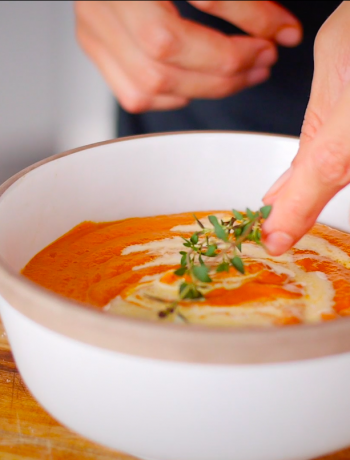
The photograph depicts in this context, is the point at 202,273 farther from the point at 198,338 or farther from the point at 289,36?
the point at 289,36

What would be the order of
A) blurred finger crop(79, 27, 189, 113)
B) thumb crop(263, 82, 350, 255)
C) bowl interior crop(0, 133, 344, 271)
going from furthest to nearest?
blurred finger crop(79, 27, 189, 113) < bowl interior crop(0, 133, 344, 271) < thumb crop(263, 82, 350, 255)

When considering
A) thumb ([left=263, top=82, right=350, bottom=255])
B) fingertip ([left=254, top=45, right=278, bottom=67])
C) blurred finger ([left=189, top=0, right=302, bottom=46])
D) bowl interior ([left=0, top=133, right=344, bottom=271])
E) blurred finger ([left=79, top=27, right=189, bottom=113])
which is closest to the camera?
thumb ([left=263, top=82, right=350, bottom=255])

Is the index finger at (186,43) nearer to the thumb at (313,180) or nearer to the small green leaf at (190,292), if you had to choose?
the thumb at (313,180)

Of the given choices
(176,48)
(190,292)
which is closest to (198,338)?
(190,292)

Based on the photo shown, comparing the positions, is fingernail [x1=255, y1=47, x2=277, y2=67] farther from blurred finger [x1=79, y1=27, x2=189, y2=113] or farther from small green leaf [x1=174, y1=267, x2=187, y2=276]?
small green leaf [x1=174, y1=267, x2=187, y2=276]

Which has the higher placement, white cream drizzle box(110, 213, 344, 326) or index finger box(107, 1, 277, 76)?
index finger box(107, 1, 277, 76)

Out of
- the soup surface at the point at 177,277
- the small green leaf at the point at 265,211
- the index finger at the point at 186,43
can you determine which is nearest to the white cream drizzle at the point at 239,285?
the soup surface at the point at 177,277

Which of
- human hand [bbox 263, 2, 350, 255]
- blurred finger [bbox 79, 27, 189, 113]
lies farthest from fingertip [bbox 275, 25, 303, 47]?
human hand [bbox 263, 2, 350, 255]
